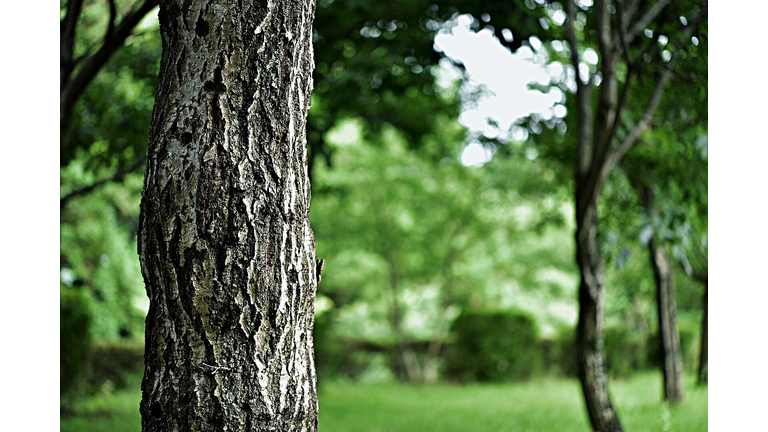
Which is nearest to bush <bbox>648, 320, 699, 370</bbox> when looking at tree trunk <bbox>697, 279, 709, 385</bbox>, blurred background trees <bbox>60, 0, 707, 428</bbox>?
blurred background trees <bbox>60, 0, 707, 428</bbox>

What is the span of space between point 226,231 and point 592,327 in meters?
3.27

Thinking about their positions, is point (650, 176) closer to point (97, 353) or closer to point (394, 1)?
point (394, 1)

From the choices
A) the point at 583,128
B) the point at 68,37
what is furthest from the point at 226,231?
the point at 583,128

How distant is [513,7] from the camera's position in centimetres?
365

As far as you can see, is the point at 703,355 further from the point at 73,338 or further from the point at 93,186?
the point at 73,338

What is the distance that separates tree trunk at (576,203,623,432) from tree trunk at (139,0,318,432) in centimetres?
298

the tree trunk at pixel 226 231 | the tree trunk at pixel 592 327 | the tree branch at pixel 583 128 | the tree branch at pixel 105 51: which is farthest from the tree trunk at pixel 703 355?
the tree branch at pixel 105 51

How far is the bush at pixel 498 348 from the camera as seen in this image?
10.4m

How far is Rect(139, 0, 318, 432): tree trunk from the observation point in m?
1.47

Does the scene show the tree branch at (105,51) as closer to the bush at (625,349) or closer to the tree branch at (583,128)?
the tree branch at (583,128)

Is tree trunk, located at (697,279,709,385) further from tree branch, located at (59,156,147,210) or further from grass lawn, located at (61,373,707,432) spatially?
tree branch, located at (59,156,147,210)

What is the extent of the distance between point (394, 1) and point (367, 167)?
6.28 m
